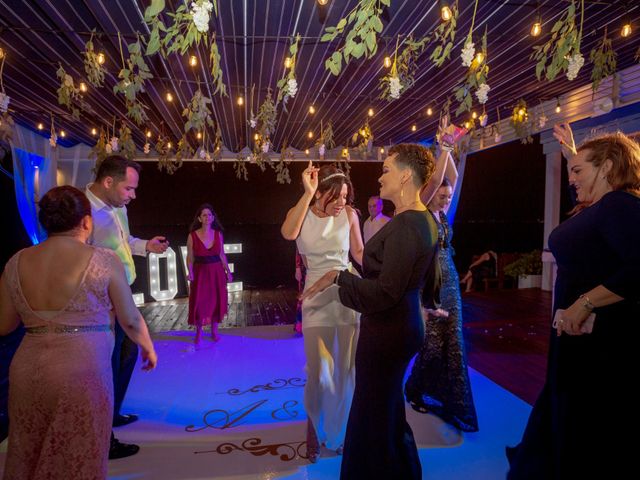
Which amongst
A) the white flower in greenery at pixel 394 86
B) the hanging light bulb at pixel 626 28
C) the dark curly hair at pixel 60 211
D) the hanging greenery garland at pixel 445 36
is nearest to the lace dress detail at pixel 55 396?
the dark curly hair at pixel 60 211

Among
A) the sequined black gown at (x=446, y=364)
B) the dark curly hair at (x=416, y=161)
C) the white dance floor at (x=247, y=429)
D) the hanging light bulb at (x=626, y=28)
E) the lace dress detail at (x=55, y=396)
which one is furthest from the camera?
the hanging light bulb at (x=626, y=28)

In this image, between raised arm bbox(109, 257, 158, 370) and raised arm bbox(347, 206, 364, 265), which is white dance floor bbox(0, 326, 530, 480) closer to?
raised arm bbox(109, 257, 158, 370)

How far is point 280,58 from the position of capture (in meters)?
5.11

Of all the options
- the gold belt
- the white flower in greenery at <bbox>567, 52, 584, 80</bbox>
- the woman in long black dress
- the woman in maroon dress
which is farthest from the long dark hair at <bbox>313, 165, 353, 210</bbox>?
the woman in maroon dress

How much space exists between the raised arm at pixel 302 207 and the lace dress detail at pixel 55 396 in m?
1.14

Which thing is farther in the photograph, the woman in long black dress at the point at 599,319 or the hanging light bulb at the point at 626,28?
the hanging light bulb at the point at 626,28

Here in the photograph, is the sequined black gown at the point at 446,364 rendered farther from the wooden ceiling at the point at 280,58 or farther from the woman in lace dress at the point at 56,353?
the woman in lace dress at the point at 56,353

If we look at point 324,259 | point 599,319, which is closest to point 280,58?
point 324,259

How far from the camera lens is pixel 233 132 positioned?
904 centimetres

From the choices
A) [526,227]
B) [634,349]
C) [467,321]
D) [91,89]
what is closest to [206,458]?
[634,349]

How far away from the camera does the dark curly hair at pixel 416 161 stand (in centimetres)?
195

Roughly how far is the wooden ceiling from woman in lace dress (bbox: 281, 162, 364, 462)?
→ 168 centimetres

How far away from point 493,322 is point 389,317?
5341 mm

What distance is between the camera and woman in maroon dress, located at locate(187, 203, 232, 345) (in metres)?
5.54
